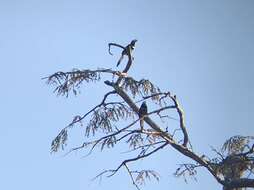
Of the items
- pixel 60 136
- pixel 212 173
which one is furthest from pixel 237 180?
pixel 60 136

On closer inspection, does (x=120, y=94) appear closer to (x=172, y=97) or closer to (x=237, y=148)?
(x=172, y=97)

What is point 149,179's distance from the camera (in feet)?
20.4

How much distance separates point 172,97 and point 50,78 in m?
1.37

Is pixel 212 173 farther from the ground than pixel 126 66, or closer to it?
closer to it

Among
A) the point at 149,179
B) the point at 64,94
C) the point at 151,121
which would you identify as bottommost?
the point at 149,179

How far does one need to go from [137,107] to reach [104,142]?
0.61m

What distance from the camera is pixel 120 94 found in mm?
6102

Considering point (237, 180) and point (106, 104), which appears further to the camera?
point (106, 104)

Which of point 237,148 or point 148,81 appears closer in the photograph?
point 148,81

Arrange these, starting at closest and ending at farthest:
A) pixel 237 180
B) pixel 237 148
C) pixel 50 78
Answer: pixel 237 180 < pixel 50 78 < pixel 237 148

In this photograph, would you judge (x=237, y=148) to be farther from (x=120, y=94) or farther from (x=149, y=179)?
(x=120, y=94)

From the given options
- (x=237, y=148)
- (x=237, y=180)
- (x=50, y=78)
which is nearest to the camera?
(x=237, y=180)

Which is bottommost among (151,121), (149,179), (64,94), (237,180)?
(237,180)

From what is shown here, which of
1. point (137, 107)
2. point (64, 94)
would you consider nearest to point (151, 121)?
point (137, 107)
